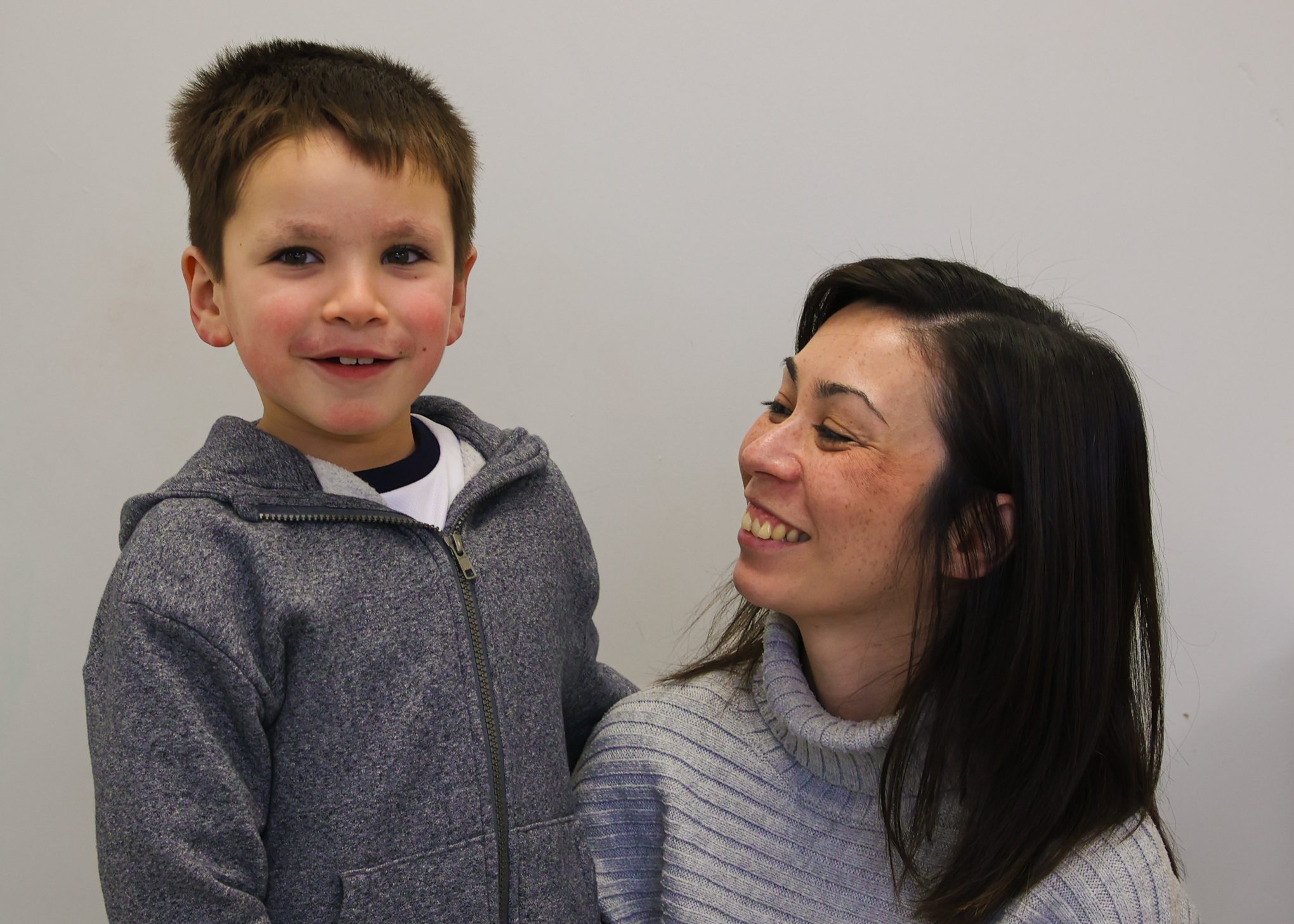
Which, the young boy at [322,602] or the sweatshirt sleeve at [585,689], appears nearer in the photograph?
the young boy at [322,602]

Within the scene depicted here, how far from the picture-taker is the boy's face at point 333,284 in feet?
3.32

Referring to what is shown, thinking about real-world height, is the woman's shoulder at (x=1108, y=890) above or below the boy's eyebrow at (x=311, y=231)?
below

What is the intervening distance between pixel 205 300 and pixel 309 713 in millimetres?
420

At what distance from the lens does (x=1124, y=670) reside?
121 cm

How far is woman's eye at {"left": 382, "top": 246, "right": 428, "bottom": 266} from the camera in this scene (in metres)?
1.06

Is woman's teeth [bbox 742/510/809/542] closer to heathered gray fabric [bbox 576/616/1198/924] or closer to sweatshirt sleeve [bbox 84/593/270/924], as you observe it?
heathered gray fabric [bbox 576/616/1198/924]

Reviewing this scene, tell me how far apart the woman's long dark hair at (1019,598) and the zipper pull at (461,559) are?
0.45m

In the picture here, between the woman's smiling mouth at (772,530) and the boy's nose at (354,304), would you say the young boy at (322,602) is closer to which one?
the boy's nose at (354,304)

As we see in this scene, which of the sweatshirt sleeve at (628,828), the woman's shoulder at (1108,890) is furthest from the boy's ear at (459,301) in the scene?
the woman's shoulder at (1108,890)

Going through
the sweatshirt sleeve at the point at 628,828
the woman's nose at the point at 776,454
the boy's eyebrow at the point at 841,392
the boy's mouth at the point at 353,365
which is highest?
the boy's mouth at the point at 353,365

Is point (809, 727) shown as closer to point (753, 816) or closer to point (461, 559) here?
point (753, 816)

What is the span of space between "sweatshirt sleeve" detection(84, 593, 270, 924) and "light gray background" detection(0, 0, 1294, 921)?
801mm

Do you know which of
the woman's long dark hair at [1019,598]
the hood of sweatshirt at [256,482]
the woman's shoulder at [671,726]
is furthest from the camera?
the woman's shoulder at [671,726]

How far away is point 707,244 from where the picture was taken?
5.56 feet
